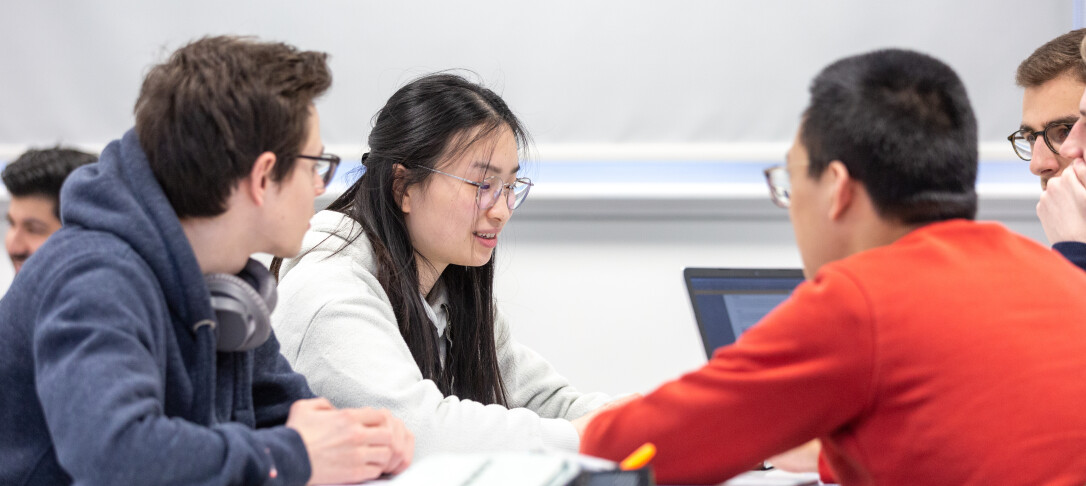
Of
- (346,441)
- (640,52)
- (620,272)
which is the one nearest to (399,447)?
(346,441)

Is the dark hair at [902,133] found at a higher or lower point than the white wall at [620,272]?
higher

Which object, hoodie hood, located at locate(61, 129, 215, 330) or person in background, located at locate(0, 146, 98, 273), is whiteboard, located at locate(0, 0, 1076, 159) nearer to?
person in background, located at locate(0, 146, 98, 273)

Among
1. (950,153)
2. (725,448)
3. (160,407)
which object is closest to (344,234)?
(160,407)

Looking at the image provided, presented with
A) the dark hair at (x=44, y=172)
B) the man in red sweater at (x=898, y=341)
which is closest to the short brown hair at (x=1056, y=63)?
the man in red sweater at (x=898, y=341)

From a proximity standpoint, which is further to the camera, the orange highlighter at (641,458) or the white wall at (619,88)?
the white wall at (619,88)

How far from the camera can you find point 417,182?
1.56 m

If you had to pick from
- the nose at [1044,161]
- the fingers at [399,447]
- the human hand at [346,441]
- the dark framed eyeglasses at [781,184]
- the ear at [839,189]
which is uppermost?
the ear at [839,189]

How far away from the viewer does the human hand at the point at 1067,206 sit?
1427 mm

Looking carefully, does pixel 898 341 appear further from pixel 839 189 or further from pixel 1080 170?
pixel 1080 170

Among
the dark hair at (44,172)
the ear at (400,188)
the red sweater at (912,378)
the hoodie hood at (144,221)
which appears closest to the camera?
the red sweater at (912,378)

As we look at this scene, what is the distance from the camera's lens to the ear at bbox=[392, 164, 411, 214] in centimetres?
156

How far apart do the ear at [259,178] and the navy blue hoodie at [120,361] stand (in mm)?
66

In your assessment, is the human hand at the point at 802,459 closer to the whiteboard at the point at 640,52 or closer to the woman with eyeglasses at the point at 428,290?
the woman with eyeglasses at the point at 428,290

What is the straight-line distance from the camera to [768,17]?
2324mm
